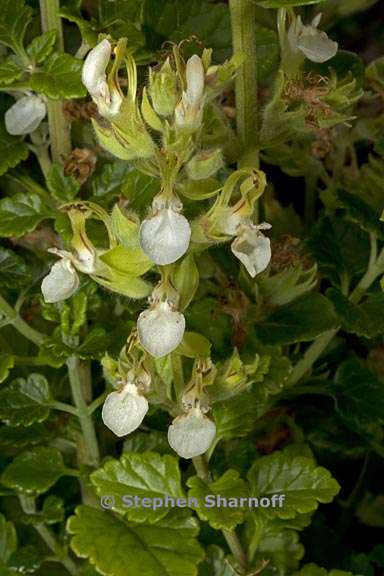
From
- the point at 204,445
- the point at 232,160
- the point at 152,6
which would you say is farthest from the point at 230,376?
the point at 152,6

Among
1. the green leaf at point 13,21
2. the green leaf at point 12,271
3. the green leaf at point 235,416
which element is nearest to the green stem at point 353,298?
the green leaf at point 235,416

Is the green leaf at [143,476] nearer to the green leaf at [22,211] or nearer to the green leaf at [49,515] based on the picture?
the green leaf at [49,515]

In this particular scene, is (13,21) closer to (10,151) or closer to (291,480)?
(10,151)

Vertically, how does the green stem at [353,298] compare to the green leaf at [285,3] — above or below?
below

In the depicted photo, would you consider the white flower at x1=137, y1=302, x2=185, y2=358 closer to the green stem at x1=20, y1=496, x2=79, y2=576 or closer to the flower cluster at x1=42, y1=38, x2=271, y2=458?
the flower cluster at x1=42, y1=38, x2=271, y2=458

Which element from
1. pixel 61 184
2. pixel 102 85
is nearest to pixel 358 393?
pixel 61 184

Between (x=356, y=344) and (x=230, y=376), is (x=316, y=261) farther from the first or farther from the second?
(x=356, y=344)
